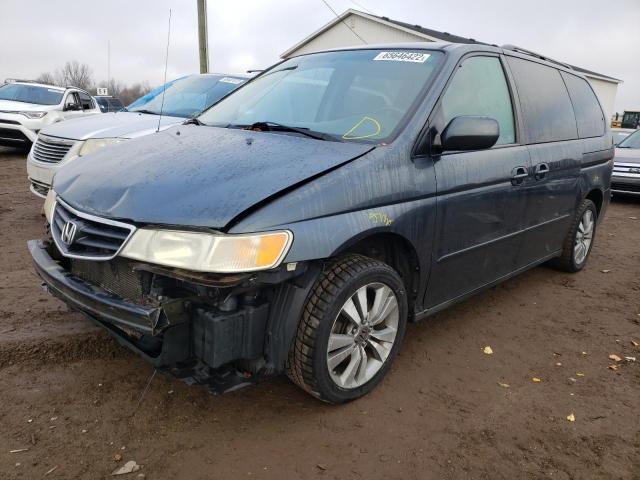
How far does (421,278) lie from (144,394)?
5.22 ft

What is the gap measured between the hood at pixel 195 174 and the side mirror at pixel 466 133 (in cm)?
50

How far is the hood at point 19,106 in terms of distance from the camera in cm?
1078

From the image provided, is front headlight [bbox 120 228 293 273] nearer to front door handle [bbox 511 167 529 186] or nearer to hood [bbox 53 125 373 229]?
hood [bbox 53 125 373 229]

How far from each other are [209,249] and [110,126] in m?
4.02

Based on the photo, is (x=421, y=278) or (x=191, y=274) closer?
(x=191, y=274)

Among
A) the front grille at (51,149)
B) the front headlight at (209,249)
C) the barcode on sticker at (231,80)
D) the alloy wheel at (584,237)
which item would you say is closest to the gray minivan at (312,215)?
the front headlight at (209,249)

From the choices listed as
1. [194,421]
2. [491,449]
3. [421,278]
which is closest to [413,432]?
[491,449]

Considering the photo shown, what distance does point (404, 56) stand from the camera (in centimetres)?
315

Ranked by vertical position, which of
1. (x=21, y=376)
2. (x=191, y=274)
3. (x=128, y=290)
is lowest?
(x=21, y=376)

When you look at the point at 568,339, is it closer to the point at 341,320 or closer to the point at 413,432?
the point at 413,432

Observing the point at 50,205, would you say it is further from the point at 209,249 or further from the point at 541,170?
the point at 541,170

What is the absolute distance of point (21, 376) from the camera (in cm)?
272

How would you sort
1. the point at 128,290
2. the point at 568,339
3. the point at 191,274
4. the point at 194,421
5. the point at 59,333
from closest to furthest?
the point at 191,274
the point at 128,290
the point at 194,421
the point at 59,333
the point at 568,339

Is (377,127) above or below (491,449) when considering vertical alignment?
above
